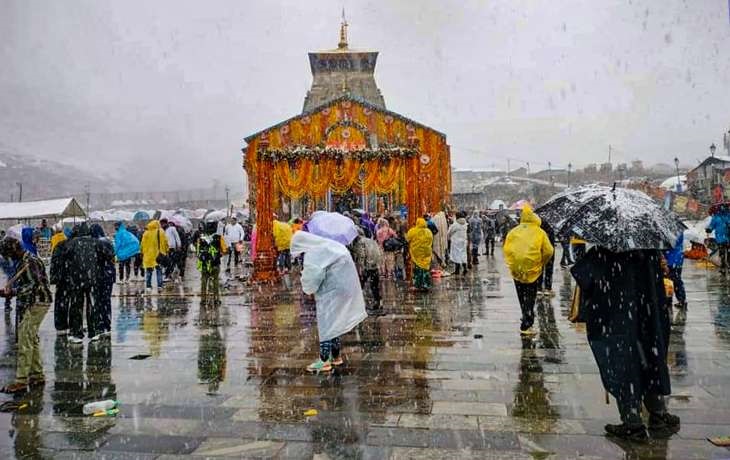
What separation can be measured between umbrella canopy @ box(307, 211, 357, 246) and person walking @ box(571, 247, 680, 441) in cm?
276

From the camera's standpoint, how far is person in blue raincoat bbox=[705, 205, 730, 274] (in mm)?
14479

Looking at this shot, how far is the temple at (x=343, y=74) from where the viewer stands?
4297cm

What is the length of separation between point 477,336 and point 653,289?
3.54 meters

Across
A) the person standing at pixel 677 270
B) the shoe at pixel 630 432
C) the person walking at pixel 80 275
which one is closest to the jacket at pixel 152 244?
the person walking at pixel 80 275

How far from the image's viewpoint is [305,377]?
231 inches

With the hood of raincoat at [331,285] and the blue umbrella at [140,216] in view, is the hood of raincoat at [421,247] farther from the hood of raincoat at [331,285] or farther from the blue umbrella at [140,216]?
the blue umbrella at [140,216]

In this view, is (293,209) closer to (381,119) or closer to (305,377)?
(381,119)

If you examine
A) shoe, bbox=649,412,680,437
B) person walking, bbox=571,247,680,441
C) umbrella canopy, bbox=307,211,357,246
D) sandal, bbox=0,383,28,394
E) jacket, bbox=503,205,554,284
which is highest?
umbrella canopy, bbox=307,211,357,246

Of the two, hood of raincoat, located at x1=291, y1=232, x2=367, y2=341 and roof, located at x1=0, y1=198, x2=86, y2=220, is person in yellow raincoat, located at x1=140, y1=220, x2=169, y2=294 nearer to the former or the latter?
hood of raincoat, located at x1=291, y1=232, x2=367, y2=341

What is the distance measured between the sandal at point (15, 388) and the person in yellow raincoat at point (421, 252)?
7.90m

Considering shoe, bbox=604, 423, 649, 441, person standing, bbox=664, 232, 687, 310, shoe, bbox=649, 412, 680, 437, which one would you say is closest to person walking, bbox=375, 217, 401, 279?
person standing, bbox=664, 232, 687, 310

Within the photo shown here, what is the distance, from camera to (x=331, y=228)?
6.42 m

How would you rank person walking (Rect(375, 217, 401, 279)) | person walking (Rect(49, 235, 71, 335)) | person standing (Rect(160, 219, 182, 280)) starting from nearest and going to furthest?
person walking (Rect(49, 235, 71, 335)) → person walking (Rect(375, 217, 401, 279)) → person standing (Rect(160, 219, 182, 280))

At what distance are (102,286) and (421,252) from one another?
20.7ft
